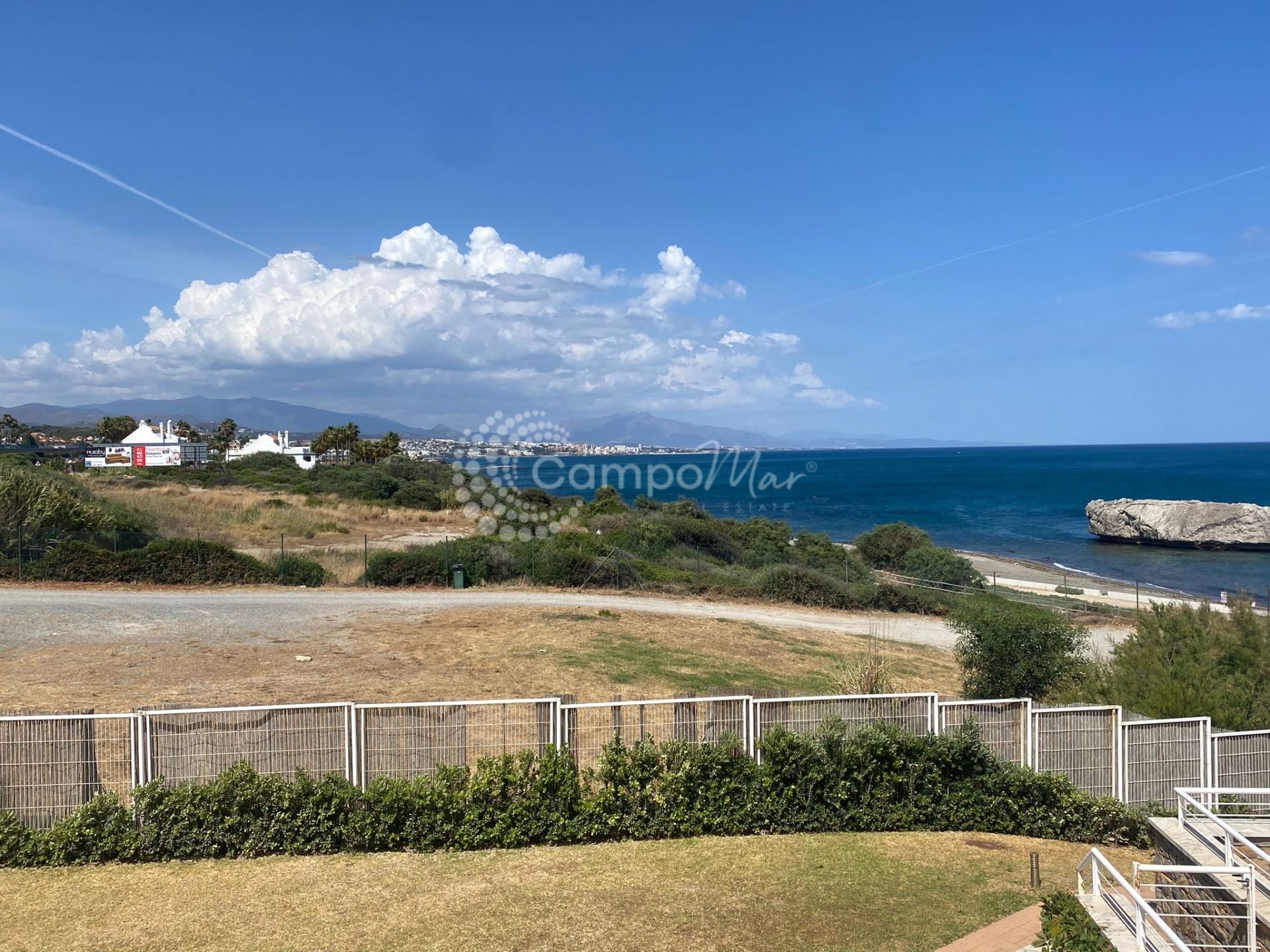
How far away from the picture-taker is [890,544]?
42875 millimetres

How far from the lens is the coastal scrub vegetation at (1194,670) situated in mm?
11594

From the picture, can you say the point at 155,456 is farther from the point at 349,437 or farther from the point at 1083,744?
the point at 1083,744

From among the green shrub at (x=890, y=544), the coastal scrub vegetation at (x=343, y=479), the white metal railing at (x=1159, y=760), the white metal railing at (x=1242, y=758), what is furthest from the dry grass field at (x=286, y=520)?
the white metal railing at (x=1242, y=758)

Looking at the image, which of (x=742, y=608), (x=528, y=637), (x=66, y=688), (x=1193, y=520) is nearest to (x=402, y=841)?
(x=66, y=688)

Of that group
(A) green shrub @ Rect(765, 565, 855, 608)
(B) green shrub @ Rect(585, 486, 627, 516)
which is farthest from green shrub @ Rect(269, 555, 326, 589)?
(B) green shrub @ Rect(585, 486, 627, 516)

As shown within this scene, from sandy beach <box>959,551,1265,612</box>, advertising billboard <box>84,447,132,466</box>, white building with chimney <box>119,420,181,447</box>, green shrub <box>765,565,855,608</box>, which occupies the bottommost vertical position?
sandy beach <box>959,551,1265,612</box>

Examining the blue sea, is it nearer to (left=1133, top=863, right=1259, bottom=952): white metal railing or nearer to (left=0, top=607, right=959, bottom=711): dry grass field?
(left=0, top=607, right=959, bottom=711): dry grass field

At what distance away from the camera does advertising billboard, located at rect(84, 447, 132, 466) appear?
89188 millimetres

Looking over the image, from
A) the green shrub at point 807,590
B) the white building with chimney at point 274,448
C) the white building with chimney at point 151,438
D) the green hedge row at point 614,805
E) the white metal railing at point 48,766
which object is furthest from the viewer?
the white building with chimney at point 274,448

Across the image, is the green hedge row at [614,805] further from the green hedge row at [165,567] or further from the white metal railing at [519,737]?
the green hedge row at [165,567]

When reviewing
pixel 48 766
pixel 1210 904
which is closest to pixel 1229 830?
pixel 1210 904

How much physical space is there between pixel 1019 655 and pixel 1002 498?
103m

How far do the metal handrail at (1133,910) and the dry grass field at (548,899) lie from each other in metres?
1.34

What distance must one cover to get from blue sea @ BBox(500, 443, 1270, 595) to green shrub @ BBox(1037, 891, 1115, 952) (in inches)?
634
